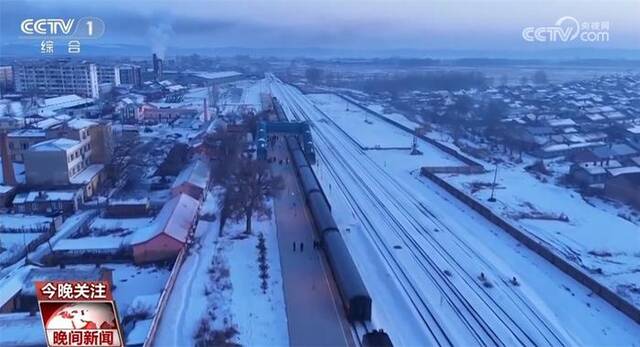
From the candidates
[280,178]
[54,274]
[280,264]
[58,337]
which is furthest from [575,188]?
[58,337]

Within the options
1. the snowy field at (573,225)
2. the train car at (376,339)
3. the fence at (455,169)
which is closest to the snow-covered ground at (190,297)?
the train car at (376,339)

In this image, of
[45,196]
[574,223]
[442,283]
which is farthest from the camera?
[45,196]

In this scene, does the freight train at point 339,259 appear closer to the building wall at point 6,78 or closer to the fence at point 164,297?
the fence at point 164,297

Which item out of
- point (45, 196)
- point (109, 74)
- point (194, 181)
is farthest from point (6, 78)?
point (194, 181)

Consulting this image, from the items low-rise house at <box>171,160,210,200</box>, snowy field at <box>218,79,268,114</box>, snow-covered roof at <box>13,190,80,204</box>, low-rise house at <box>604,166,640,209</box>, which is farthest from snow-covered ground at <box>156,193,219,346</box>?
snowy field at <box>218,79,268,114</box>

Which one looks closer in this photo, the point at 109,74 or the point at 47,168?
the point at 47,168

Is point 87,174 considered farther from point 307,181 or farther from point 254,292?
point 254,292
